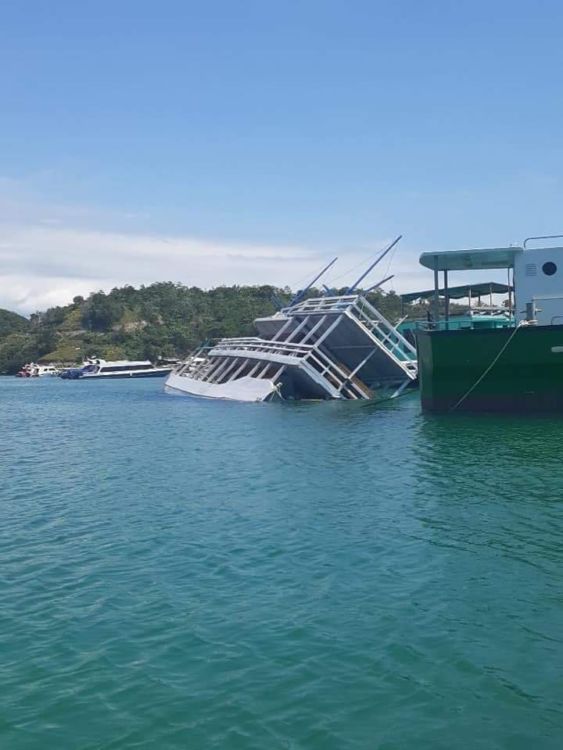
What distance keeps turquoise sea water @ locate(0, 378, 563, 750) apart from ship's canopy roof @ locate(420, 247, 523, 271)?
14.6 metres

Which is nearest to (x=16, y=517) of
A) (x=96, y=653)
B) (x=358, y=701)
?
(x=96, y=653)

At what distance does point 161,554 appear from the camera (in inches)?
555

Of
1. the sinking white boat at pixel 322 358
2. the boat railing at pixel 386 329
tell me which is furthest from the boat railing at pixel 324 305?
the boat railing at pixel 386 329

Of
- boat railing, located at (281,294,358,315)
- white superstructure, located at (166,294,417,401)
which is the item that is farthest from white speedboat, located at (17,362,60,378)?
boat railing, located at (281,294,358,315)

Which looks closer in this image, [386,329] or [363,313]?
[363,313]

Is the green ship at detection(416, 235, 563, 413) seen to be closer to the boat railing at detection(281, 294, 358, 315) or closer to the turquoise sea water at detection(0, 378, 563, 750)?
the turquoise sea water at detection(0, 378, 563, 750)

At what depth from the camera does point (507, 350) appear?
111ft

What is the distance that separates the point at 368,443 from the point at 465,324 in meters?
18.9

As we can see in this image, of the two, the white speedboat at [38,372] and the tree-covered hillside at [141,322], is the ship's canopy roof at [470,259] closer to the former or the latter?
the tree-covered hillside at [141,322]

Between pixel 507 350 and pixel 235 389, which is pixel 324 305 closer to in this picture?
pixel 235 389

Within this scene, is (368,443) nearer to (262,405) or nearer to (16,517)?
(16,517)

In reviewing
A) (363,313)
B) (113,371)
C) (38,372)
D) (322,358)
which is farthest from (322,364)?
(38,372)

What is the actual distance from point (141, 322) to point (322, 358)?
370 ft

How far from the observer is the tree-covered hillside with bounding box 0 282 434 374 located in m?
148
